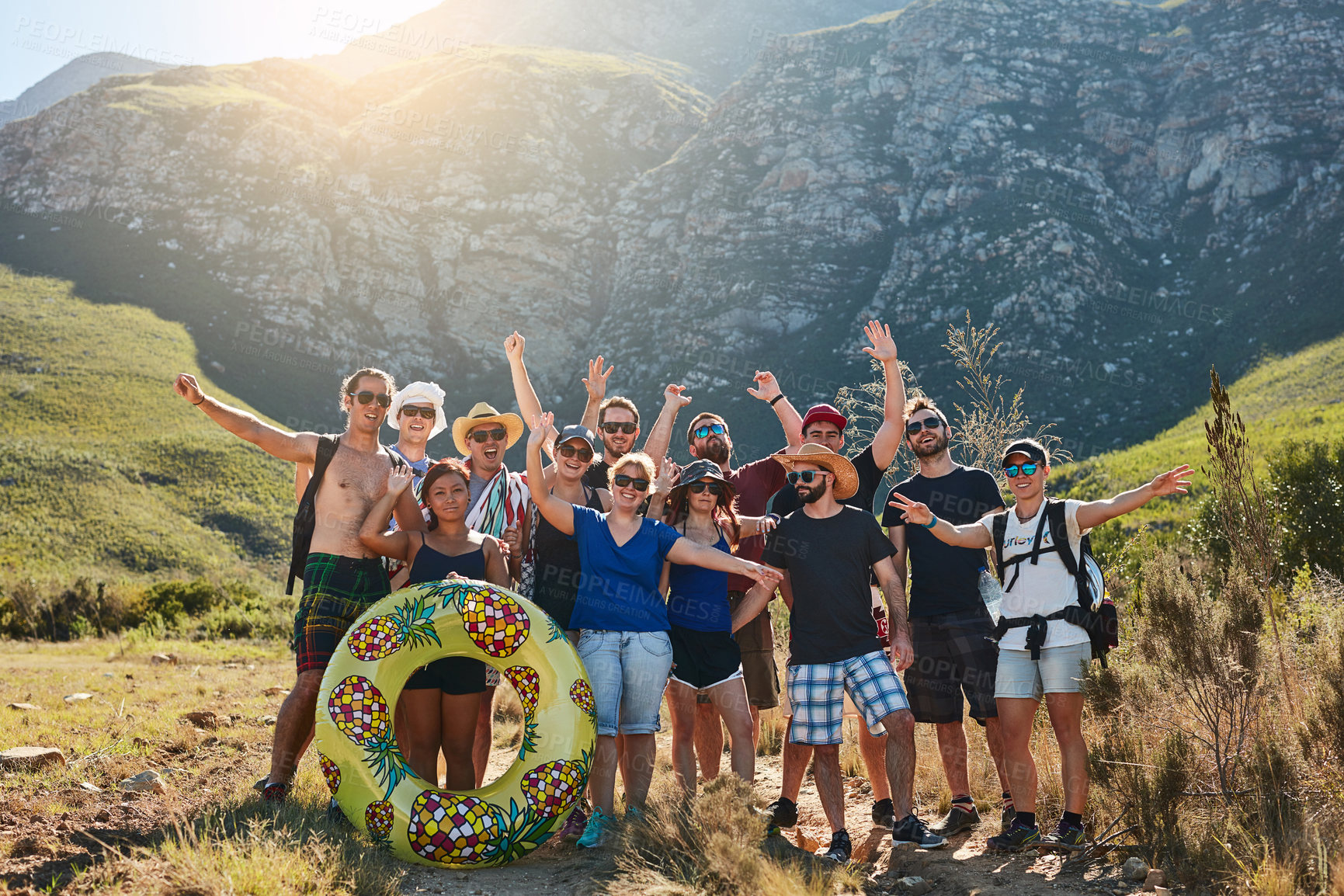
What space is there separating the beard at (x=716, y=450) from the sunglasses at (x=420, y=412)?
5.69 ft

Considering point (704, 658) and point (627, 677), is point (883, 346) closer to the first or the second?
point (704, 658)

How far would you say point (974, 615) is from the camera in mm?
4531

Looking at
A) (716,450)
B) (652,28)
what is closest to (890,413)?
(716,450)

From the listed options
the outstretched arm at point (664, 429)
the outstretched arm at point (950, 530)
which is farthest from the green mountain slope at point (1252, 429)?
the outstretched arm at point (664, 429)

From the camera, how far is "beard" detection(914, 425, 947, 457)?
183 inches

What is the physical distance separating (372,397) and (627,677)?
2.13 metres

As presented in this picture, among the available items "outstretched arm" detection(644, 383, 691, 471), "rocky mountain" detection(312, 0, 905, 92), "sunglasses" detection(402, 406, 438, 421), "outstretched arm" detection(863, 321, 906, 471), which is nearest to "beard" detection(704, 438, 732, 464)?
"outstretched arm" detection(644, 383, 691, 471)

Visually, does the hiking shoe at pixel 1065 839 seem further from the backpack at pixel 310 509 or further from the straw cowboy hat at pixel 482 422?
the backpack at pixel 310 509

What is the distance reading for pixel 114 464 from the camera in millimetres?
30953

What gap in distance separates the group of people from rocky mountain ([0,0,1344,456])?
3222cm

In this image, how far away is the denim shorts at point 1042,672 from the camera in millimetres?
3969

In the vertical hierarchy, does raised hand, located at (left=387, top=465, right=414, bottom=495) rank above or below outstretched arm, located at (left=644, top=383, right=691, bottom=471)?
below

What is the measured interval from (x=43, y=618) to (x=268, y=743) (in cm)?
1260

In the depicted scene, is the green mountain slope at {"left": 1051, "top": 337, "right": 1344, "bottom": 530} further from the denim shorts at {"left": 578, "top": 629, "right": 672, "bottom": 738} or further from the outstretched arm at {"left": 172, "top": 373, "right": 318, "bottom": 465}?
the outstretched arm at {"left": 172, "top": 373, "right": 318, "bottom": 465}
